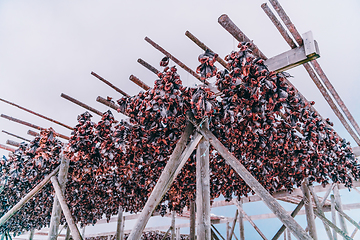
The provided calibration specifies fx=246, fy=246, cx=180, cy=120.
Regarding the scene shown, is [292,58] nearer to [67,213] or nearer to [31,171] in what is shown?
[67,213]

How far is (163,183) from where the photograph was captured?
261 cm

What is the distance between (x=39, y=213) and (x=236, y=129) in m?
6.97

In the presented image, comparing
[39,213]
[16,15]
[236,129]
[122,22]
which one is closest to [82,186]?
[39,213]

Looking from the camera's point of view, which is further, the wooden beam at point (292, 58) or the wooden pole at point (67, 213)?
the wooden pole at point (67, 213)

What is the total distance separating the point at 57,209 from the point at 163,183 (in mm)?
2561

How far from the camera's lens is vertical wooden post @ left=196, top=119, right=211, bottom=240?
8.38 feet

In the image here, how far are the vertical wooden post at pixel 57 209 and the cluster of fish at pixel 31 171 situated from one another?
0.24 metres

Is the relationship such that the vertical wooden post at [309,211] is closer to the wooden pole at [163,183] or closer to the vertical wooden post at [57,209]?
the wooden pole at [163,183]

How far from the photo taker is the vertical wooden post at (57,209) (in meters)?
3.94

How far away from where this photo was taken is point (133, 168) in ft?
13.8

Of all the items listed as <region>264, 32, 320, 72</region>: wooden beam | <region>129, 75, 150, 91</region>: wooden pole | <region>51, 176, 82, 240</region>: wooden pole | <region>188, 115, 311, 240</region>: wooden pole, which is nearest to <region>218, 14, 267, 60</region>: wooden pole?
<region>264, 32, 320, 72</region>: wooden beam

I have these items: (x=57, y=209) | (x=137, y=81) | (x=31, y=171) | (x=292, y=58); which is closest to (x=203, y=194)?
(x=292, y=58)

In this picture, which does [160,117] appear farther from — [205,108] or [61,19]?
[61,19]

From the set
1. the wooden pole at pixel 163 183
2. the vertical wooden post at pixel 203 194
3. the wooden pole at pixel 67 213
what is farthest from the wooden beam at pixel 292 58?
the wooden pole at pixel 67 213
